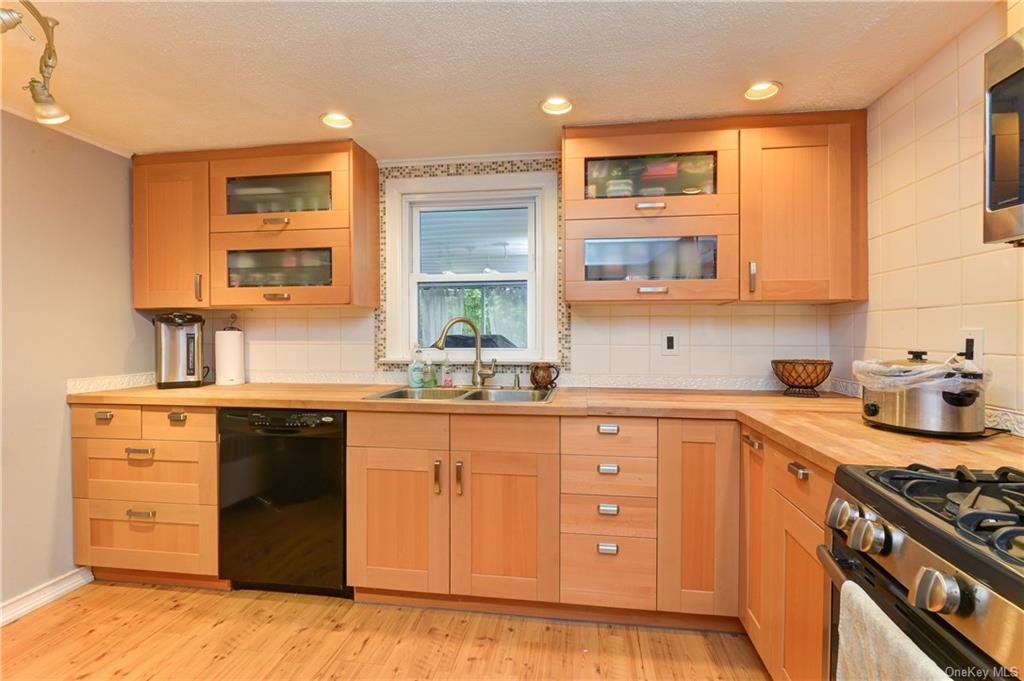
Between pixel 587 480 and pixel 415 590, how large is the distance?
2.95 ft

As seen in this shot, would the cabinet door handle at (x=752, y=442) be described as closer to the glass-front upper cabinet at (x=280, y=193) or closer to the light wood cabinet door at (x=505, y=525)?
the light wood cabinet door at (x=505, y=525)

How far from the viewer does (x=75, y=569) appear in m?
2.20

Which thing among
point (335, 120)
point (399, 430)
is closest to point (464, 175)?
point (335, 120)

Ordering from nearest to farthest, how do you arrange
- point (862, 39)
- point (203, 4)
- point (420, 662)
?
point (203, 4), point (862, 39), point (420, 662)

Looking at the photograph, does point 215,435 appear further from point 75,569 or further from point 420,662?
point 420,662

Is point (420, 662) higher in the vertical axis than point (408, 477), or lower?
lower

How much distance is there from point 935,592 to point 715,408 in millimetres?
1116

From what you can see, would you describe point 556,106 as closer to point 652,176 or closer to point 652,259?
point 652,176

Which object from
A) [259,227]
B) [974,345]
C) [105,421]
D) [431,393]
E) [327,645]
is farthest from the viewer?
[431,393]

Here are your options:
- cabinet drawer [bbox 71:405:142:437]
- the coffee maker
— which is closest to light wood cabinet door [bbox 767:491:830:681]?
cabinet drawer [bbox 71:405:142:437]

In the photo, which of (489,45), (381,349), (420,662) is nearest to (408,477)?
(420,662)

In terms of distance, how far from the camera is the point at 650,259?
212 centimetres

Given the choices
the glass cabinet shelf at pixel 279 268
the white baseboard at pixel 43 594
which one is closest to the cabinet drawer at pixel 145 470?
the white baseboard at pixel 43 594

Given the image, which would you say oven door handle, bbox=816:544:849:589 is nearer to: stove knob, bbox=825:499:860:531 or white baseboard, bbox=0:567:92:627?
stove knob, bbox=825:499:860:531
